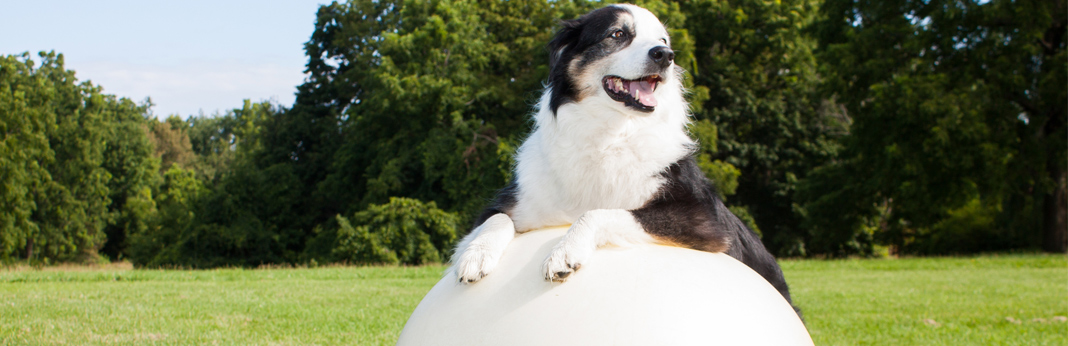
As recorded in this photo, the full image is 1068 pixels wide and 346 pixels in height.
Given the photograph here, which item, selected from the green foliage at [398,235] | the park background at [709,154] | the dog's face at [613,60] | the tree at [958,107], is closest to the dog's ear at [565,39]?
the dog's face at [613,60]

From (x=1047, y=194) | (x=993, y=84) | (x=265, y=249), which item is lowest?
(x=265, y=249)

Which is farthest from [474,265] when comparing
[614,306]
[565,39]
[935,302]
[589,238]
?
[935,302]

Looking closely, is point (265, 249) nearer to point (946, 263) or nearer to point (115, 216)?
point (115, 216)

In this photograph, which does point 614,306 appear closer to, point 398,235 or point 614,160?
point 614,160

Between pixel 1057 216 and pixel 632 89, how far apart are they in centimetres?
2422

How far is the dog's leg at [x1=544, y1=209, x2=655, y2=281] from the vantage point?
3.09 metres

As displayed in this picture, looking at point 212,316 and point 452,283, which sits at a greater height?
point 452,283

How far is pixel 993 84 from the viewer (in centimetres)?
2125

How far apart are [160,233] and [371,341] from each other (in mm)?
35783

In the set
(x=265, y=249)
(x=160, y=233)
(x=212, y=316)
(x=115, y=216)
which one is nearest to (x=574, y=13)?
(x=265, y=249)

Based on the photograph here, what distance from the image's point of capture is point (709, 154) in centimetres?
2695

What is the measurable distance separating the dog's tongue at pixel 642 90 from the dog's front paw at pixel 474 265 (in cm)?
116

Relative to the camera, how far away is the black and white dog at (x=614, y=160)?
3500 mm

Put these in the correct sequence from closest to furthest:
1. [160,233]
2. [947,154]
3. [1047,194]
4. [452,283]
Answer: [452,283] < [947,154] < [1047,194] < [160,233]
